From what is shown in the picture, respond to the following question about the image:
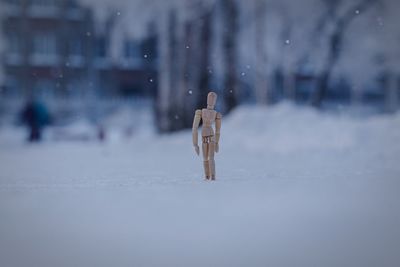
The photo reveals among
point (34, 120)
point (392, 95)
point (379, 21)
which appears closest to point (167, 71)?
point (34, 120)

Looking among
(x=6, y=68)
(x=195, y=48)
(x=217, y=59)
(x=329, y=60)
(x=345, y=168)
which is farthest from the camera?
(x=6, y=68)

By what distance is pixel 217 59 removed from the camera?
30.3 metres

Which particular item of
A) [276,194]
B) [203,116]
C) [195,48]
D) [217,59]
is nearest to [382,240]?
[276,194]

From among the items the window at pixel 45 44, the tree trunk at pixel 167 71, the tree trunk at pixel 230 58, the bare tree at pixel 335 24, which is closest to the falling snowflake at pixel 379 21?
the bare tree at pixel 335 24

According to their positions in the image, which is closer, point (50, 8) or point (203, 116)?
point (203, 116)

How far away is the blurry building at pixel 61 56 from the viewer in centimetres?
4172

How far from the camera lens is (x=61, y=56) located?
138ft

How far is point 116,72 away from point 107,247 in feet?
125

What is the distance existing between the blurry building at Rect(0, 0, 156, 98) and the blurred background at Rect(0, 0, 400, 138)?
8 centimetres

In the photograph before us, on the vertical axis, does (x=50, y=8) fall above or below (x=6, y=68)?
above

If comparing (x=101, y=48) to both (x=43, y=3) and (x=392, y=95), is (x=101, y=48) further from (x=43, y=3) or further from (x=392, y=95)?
(x=392, y=95)

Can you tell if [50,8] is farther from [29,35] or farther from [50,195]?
[50,195]

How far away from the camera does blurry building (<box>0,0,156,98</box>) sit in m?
41.7

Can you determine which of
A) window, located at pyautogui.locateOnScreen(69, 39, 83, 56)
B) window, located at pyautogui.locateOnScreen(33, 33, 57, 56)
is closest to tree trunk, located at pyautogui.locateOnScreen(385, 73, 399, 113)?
window, located at pyautogui.locateOnScreen(69, 39, 83, 56)
